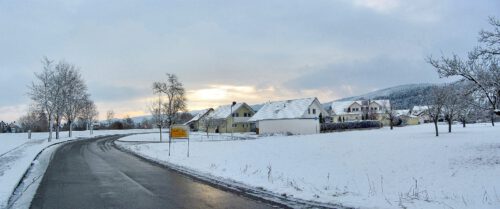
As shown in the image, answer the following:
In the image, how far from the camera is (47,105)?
56.8 m

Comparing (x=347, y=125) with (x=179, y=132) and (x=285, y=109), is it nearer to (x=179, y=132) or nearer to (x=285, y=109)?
(x=285, y=109)

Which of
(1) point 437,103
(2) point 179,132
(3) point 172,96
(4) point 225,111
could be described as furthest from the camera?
(4) point 225,111

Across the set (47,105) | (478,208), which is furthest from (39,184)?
(47,105)

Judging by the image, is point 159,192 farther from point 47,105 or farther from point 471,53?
point 47,105

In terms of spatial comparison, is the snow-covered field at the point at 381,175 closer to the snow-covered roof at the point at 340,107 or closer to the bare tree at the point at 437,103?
the bare tree at the point at 437,103

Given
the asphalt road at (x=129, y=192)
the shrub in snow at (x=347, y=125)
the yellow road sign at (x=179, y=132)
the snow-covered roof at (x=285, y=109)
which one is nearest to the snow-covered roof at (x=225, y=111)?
the snow-covered roof at (x=285, y=109)

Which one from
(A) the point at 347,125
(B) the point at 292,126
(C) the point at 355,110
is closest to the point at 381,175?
(B) the point at 292,126

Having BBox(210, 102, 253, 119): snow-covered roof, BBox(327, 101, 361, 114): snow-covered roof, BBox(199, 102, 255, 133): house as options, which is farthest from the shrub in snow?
BBox(327, 101, 361, 114): snow-covered roof

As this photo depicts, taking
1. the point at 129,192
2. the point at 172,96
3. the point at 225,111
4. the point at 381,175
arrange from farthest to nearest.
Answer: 1. the point at 225,111
2. the point at 172,96
3. the point at 381,175
4. the point at 129,192

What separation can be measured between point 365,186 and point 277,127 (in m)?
62.4

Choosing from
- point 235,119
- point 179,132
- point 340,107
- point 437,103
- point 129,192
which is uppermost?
point 340,107

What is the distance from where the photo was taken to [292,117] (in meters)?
77.7

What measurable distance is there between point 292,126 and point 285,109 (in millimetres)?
5001

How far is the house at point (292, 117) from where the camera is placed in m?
77.0
